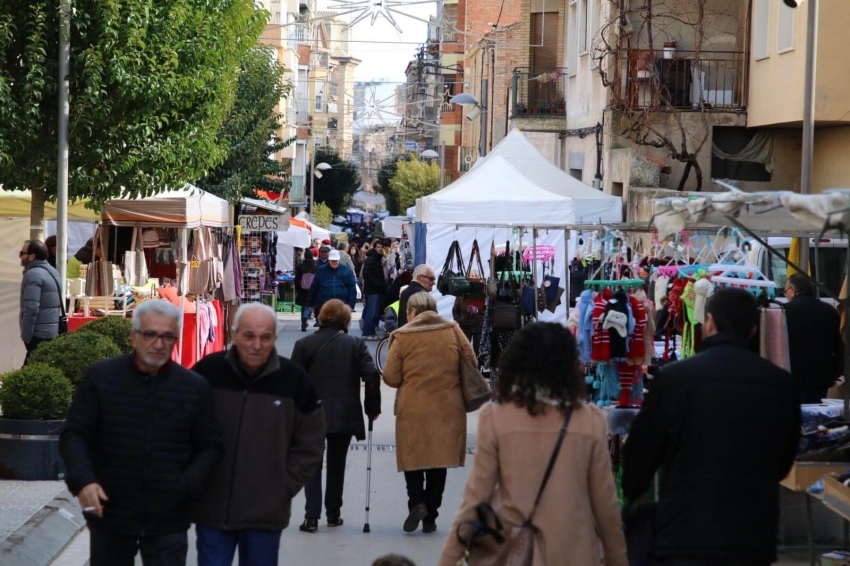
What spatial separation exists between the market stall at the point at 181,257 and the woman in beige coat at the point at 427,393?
6473 mm

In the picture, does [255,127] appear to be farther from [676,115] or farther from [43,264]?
[43,264]

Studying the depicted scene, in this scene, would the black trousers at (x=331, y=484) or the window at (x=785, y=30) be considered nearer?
the black trousers at (x=331, y=484)

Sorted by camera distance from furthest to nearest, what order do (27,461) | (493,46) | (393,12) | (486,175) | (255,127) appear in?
(493,46), (255,127), (393,12), (486,175), (27,461)

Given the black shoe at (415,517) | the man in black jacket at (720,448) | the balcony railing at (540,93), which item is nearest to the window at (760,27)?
the balcony railing at (540,93)

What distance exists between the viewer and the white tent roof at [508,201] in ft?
58.3

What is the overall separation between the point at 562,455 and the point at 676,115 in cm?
2033

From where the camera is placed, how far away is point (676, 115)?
23.9m

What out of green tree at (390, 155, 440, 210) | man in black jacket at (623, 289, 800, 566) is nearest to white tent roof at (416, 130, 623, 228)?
man in black jacket at (623, 289, 800, 566)

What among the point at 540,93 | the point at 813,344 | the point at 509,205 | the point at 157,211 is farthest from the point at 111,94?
the point at 540,93

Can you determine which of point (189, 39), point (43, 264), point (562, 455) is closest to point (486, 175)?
point (189, 39)

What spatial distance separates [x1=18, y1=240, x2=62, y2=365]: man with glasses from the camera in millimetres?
12430

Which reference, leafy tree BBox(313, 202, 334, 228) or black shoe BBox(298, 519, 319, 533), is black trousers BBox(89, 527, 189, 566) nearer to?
black shoe BBox(298, 519, 319, 533)

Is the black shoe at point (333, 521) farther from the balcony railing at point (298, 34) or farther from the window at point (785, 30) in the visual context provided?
the balcony railing at point (298, 34)

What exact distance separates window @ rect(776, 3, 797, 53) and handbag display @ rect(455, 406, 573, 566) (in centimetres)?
1730
